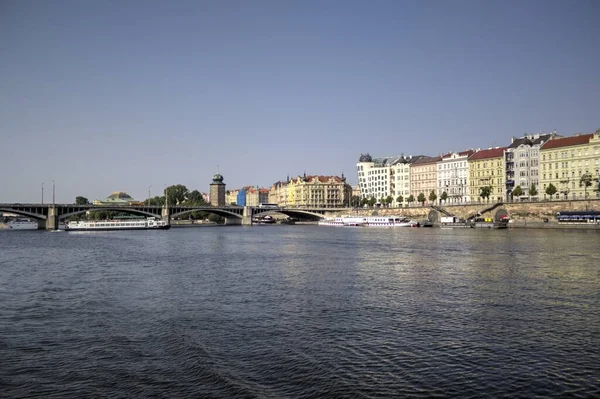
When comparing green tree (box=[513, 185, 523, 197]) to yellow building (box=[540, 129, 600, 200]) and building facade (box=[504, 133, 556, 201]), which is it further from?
yellow building (box=[540, 129, 600, 200])

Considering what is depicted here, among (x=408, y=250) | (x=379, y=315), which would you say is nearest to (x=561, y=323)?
(x=379, y=315)

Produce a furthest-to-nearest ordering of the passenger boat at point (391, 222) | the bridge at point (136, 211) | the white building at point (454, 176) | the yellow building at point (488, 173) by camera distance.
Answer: the white building at point (454, 176)
the yellow building at point (488, 173)
the passenger boat at point (391, 222)
the bridge at point (136, 211)

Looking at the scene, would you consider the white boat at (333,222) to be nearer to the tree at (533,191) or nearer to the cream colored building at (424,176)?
the cream colored building at (424,176)

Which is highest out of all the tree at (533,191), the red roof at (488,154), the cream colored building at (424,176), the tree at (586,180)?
the red roof at (488,154)

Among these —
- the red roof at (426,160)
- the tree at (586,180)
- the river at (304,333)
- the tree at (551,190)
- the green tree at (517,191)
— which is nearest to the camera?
the river at (304,333)

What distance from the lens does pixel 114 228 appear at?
381ft

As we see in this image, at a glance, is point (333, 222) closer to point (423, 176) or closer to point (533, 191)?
point (423, 176)

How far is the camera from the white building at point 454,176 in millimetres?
138125

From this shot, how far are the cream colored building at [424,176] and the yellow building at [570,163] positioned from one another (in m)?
36.9

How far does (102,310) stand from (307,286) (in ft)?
34.9

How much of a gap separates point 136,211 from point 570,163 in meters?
89.0

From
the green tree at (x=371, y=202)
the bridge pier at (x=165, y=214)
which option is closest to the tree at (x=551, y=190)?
the green tree at (x=371, y=202)

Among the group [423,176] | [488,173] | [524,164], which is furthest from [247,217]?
[524,164]

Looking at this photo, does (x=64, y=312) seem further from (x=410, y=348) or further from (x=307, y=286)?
(x=410, y=348)
